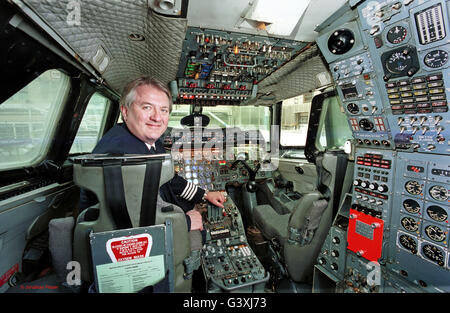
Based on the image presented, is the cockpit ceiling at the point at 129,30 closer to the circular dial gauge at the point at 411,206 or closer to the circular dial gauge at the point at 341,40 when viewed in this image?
the circular dial gauge at the point at 341,40

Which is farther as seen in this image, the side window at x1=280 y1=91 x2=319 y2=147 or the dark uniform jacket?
the side window at x1=280 y1=91 x2=319 y2=147

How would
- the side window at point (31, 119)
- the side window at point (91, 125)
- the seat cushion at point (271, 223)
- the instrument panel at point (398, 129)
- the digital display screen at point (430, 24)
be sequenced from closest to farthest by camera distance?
the digital display screen at point (430, 24) → the instrument panel at point (398, 129) → the side window at point (31, 119) → the seat cushion at point (271, 223) → the side window at point (91, 125)

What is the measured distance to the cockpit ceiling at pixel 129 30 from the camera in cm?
135

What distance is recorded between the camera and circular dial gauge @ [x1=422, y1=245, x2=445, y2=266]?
1.47 metres

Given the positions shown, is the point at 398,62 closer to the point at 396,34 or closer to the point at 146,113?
the point at 396,34

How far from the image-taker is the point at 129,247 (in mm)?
1058

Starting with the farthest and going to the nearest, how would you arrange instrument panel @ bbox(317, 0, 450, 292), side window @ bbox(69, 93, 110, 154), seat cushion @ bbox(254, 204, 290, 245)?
side window @ bbox(69, 93, 110, 154) < seat cushion @ bbox(254, 204, 290, 245) < instrument panel @ bbox(317, 0, 450, 292)

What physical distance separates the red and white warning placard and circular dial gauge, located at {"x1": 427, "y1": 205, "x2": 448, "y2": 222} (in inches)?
80.8

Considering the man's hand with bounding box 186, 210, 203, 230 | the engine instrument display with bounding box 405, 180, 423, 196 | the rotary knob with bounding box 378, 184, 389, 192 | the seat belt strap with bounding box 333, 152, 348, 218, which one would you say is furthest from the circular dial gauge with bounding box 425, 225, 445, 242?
the man's hand with bounding box 186, 210, 203, 230

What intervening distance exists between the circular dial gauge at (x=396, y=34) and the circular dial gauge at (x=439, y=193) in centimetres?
115

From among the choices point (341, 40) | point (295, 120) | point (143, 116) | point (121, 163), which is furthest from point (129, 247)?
point (295, 120)

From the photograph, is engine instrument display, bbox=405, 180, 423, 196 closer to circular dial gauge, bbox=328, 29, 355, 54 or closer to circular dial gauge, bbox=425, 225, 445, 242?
circular dial gauge, bbox=425, 225, 445, 242

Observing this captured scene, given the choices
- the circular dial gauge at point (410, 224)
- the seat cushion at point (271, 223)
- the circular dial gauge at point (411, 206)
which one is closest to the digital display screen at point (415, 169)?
the circular dial gauge at point (411, 206)

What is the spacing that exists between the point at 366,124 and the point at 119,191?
2.19 metres
